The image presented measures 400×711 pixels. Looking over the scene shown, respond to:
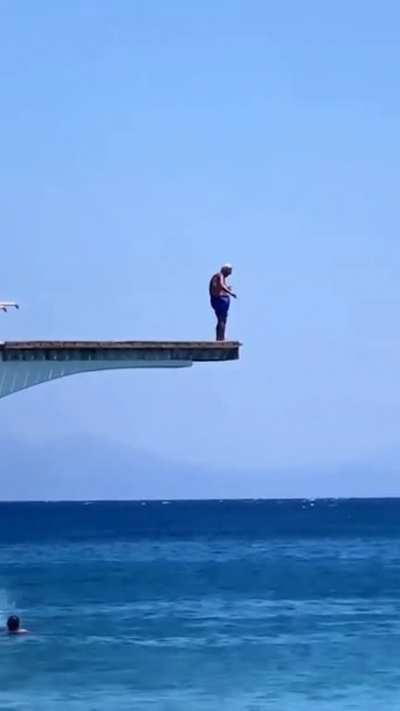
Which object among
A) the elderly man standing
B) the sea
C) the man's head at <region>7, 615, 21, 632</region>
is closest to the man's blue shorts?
the elderly man standing

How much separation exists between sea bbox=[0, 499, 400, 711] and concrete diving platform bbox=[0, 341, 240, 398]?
8209 mm

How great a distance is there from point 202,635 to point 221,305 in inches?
922

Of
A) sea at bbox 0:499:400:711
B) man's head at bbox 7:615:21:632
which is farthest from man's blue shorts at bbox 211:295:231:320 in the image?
man's head at bbox 7:615:21:632

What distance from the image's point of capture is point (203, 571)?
101500 mm

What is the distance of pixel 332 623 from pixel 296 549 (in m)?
76.6

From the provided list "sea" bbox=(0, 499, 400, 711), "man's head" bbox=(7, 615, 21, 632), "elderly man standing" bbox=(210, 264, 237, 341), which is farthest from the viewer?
"man's head" bbox=(7, 615, 21, 632)

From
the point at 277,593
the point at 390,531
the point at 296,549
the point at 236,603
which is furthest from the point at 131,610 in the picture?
the point at 390,531

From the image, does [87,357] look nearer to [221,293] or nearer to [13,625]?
[221,293]

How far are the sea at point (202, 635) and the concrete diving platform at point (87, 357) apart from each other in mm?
8209

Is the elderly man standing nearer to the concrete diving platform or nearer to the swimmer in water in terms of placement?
the concrete diving platform

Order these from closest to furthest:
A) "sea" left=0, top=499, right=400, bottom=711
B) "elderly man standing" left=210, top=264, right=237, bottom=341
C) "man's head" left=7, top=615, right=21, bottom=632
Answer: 1. "elderly man standing" left=210, top=264, right=237, bottom=341
2. "sea" left=0, top=499, right=400, bottom=711
3. "man's head" left=7, top=615, right=21, bottom=632

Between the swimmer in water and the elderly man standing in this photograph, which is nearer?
the elderly man standing

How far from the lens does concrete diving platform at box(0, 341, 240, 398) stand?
1326 inches

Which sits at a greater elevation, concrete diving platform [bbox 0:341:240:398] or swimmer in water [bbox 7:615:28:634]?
concrete diving platform [bbox 0:341:240:398]
